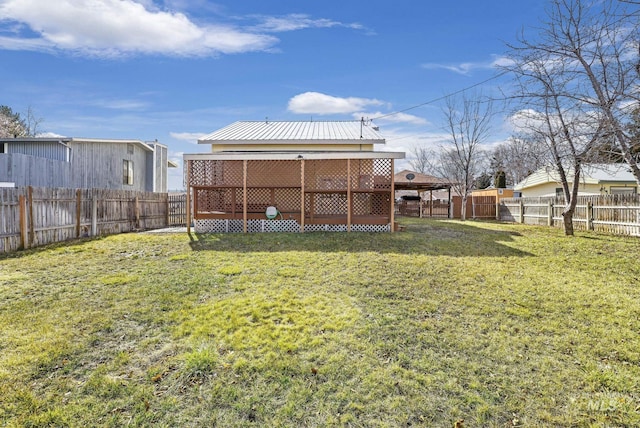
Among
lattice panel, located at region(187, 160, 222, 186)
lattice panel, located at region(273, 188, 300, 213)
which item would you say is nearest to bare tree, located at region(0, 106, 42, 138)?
lattice panel, located at region(187, 160, 222, 186)

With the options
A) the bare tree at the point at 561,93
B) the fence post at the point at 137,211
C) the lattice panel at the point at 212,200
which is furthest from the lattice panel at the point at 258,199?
the bare tree at the point at 561,93

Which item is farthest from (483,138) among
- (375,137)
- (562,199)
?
(375,137)

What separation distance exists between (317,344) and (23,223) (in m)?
8.90

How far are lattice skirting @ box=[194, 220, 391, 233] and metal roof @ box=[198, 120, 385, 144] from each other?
354 cm

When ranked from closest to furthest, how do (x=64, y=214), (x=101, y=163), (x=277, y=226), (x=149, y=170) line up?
(x=64, y=214)
(x=277, y=226)
(x=101, y=163)
(x=149, y=170)

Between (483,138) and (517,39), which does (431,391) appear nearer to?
(517,39)

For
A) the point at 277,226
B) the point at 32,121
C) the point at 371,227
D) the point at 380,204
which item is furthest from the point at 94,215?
the point at 32,121

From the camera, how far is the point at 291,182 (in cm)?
1398

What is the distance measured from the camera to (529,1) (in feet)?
24.4

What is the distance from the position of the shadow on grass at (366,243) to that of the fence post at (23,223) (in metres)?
3.97

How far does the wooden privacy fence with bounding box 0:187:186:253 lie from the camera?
27.3ft

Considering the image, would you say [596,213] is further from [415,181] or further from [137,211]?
[137,211]

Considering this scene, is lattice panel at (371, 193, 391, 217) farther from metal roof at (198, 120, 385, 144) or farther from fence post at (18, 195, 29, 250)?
fence post at (18, 195, 29, 250)

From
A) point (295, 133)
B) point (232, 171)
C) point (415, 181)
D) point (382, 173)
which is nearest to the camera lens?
point (382, 173)
